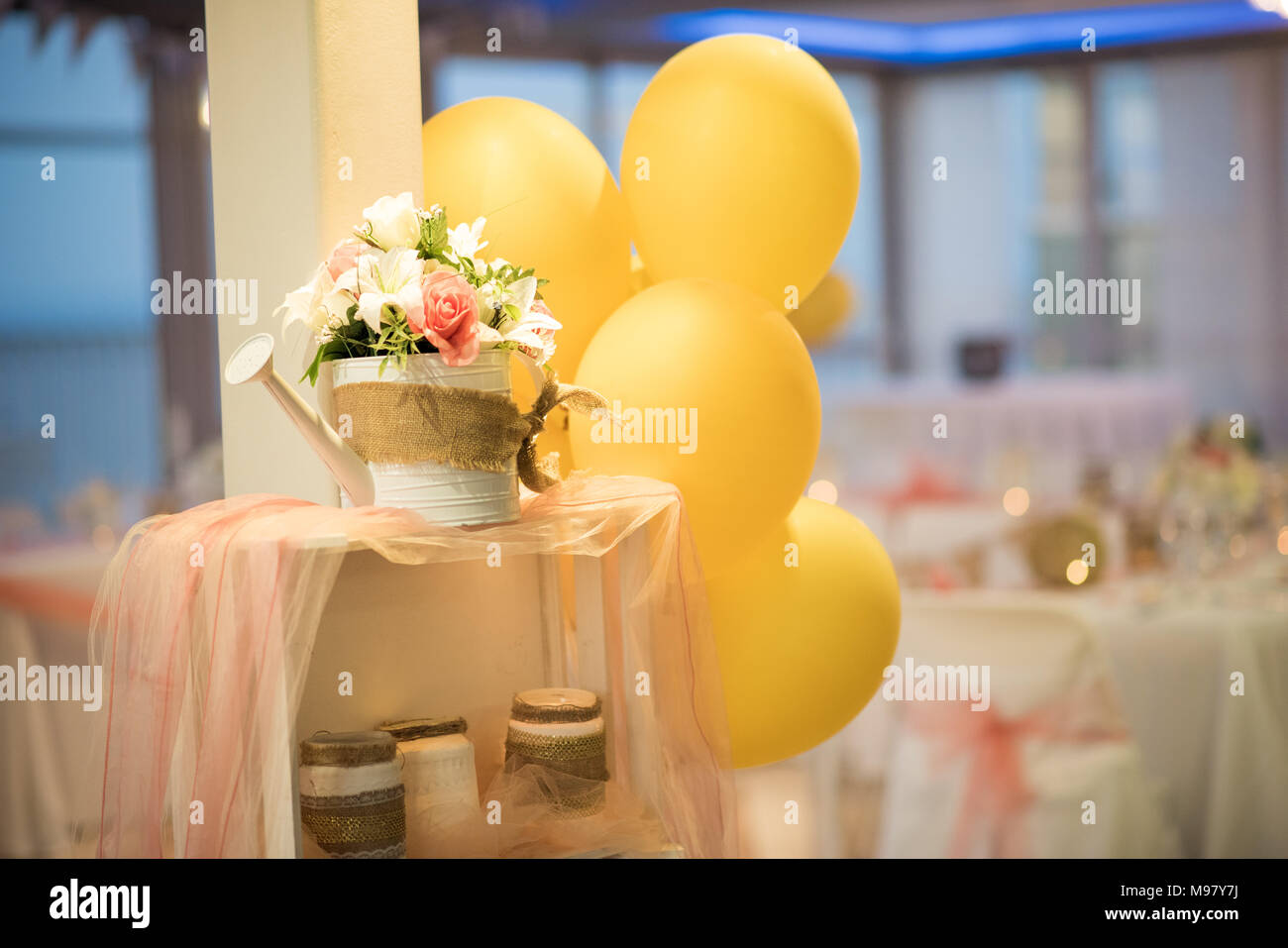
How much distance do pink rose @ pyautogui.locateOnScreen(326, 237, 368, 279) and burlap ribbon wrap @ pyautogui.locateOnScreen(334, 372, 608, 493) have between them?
12 cm

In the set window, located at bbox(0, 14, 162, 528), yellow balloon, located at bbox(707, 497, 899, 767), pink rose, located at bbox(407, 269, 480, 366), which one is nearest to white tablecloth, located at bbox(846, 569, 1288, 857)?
yellow balloon, located at bbox(707, 497, 899, 767)

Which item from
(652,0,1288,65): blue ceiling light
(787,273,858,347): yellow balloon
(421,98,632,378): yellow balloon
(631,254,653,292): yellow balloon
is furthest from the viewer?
(652,0,1288,65): blue ceiling light

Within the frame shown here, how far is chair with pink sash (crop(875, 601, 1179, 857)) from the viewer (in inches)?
104

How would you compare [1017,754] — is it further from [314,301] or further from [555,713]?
[314,301]

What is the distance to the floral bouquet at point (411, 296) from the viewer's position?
49.7 inches

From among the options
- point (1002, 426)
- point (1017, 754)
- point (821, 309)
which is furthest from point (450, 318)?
point (1002, 426)

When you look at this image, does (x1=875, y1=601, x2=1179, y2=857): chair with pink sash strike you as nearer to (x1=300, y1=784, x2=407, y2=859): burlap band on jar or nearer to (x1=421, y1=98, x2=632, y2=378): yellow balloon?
(x1=421, y1=98, x2=632, y2=378): yellow balloon

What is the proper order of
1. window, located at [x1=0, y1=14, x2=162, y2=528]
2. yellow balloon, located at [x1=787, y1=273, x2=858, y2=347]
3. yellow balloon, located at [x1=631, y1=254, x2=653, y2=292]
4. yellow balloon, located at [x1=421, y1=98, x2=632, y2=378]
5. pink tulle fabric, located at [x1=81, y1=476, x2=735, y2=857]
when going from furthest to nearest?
1. window, located at [x1=0, y1=14, x2=162, y2=528]
2. yellow balloon, located at [x1=787, y1=273, x2=858, y2=347]
3. yellow balloon, located at [x1=631, y1=254, x2=653, y2=292]
4. yellow balloon, located at [x1=421, y1=98, x2=632, y2=378]
5. pink tulle fabric, located at [x1=81, y1=476, x2=735, y2=857]

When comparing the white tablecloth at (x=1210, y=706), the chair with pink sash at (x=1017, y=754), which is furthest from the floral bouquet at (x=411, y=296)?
the white tablecloth at (x=1210, y=706)

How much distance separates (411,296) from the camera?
1.27m

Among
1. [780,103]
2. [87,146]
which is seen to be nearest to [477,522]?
[780,103]

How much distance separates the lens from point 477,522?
4.36 feet

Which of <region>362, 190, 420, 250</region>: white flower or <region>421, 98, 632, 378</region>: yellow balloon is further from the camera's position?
<region>421, 98, 632, 378</region>: yellow balloon

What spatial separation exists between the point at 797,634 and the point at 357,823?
26.6 inches
